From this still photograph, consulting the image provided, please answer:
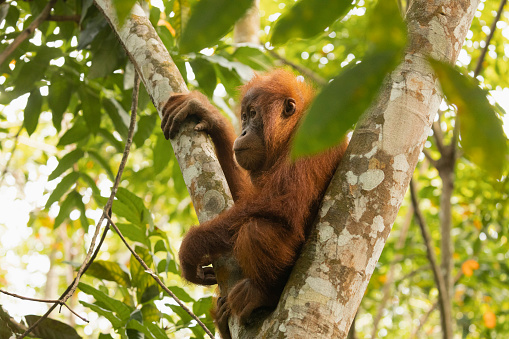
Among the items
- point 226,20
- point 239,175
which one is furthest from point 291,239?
point 226,20

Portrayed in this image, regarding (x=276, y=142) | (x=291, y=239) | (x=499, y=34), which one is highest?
(x=499, y=34)

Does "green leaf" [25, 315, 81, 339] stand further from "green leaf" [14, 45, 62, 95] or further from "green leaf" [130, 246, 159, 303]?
"green leaf" [14, 45, 62, 95]

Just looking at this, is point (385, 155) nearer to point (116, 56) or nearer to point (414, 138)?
point (414, 138)

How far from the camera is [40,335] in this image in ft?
8.39

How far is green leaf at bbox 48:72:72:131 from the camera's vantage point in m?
3.45

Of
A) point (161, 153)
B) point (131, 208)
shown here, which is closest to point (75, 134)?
point (161, 153)

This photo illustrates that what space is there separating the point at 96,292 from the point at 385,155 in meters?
1.67

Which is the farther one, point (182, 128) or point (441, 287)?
point (441, 287)

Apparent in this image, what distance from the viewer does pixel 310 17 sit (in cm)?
69

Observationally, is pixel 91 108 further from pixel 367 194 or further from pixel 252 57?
pixel 367 194

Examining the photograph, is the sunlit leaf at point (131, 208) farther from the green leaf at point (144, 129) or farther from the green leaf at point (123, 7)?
the green leaf at point (123, 7)

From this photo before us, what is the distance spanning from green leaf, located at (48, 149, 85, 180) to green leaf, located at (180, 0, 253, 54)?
3294 millimetres

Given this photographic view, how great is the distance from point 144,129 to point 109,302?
4.66 ft

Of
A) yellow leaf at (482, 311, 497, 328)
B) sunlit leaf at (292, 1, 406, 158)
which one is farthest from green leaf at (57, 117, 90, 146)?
yellow leaf at (482, 311, 497, 328)
